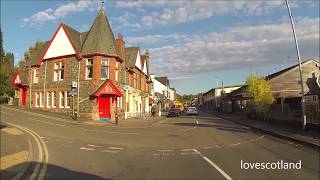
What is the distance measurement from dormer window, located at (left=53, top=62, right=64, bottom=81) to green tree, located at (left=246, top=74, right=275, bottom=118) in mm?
21777

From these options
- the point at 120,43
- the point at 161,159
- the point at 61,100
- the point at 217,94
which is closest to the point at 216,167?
the point at 161,159

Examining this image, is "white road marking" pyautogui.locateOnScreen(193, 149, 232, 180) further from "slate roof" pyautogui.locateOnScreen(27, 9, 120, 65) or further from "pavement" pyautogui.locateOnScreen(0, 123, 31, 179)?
"slate roof" pyautogui.locateOnScreen(27, 9, 120, 65)

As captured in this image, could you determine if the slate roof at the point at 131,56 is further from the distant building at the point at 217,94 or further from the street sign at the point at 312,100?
the distant building at the point at 217,94

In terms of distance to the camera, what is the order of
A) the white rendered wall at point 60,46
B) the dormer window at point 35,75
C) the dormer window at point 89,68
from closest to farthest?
the dormer window at point 89,68 → the white rendered wall at point 60,46 → the dormer window at point 35,75

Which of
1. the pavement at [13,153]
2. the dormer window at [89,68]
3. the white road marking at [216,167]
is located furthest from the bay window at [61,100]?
the white road marking at [216,167]

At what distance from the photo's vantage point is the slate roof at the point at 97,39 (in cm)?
3703

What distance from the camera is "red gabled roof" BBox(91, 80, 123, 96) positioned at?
35.3m

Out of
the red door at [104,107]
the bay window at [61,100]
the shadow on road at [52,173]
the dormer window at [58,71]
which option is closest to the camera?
the shadow on road at [52,173]

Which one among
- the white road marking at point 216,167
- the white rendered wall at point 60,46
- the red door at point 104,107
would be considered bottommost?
the white road marking at point 216,167

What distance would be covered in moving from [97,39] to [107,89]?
5499mm

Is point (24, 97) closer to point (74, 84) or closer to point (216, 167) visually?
point (74, 84)

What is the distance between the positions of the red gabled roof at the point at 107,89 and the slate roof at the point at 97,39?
3291mm

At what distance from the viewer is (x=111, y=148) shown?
52.1 ft

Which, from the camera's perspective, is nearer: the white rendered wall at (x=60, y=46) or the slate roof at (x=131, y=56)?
the white rendered wall at (x=60, y=46)
